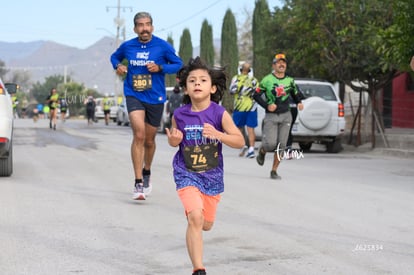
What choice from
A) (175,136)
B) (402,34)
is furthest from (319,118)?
(175,136)

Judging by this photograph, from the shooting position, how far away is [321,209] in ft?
31.8

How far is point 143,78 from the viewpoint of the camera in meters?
10.0

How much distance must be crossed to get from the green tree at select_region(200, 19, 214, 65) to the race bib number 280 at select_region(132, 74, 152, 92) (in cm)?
5320

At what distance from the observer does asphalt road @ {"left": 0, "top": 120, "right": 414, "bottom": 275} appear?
6.59 meters

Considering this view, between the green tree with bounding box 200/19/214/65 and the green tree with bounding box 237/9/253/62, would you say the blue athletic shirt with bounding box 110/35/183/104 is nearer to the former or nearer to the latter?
the green tree with bounding box 200/19/214/65

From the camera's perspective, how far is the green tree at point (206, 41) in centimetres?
6341

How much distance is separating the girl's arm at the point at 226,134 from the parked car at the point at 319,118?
13.8 metres

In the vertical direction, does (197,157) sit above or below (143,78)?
below

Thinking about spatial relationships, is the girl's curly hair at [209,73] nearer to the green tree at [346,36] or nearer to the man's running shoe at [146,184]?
the man's running shoe at [146,184]

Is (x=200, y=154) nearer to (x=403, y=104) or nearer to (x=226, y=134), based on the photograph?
(x=226, y=134)

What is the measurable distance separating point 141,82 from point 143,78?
5cm

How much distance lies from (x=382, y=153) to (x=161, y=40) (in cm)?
1140

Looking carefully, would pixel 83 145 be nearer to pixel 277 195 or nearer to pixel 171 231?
pixel 277 195

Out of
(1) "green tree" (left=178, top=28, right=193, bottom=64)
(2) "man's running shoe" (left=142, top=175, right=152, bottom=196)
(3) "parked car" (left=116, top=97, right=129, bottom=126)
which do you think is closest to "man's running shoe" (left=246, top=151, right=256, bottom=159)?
(2) "man's running shoe" (left=142, top=175, right=152, bottom=196)
